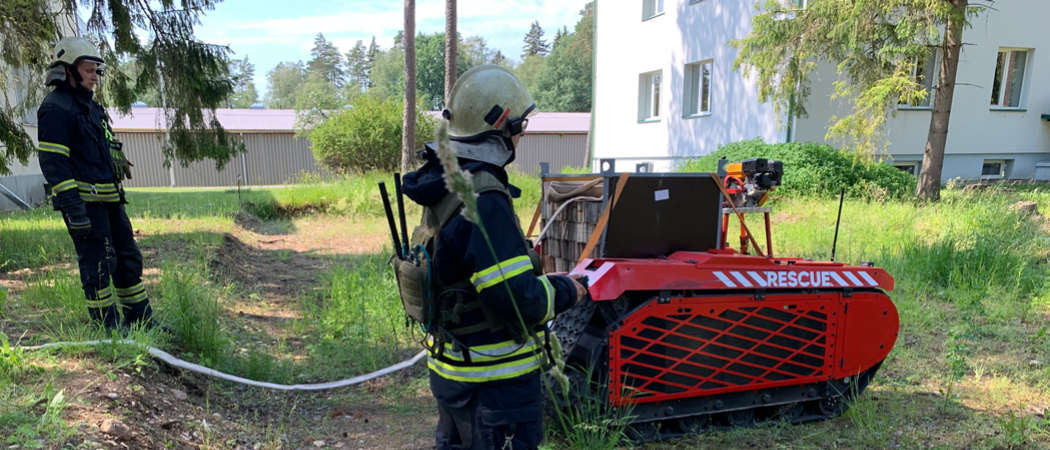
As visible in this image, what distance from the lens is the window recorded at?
47.8ft

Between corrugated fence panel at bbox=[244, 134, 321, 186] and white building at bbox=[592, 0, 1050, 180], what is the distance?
18.7m

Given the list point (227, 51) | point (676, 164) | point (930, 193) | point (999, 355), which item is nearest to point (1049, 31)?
point (930, 193)

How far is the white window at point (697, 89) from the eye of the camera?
52.6 feet

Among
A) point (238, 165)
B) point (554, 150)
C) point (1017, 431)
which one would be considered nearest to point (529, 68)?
point (554, 150)

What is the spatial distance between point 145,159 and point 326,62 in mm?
74134

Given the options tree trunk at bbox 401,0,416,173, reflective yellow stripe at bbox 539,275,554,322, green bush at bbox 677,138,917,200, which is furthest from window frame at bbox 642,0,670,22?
reflective yellow stripe at bbox 539,275,554,322

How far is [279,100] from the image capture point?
90.8 metres

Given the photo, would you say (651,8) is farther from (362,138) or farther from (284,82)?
(284,82)

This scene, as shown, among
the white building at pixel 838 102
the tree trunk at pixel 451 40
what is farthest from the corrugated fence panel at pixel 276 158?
the white building at pixel 838 102

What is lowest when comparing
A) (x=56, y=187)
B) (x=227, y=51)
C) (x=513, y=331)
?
(x=513, y=331)

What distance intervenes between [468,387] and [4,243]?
23.2 ft

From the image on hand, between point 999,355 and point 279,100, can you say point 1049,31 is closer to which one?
point 999,355

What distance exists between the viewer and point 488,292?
1.92m

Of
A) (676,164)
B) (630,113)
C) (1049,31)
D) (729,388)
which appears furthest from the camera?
(630,113)
